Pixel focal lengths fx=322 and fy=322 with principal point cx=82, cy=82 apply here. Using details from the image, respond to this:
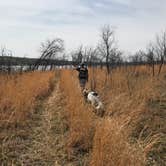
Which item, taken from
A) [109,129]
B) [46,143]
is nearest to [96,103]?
[46,143]

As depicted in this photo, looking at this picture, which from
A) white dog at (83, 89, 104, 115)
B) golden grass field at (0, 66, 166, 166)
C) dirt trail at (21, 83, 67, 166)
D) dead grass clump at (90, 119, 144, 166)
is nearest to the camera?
dead grass clump at (90, 119, 144, 166)

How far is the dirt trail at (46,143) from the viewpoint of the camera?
16.3ft

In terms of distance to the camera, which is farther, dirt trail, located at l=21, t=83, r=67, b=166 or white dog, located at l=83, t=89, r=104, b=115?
white dog, located at l=83, t=89, r=104, b=115

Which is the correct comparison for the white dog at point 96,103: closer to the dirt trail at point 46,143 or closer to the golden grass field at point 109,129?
the golden grass field at point 109,129

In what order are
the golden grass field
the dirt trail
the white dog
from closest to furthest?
the golden grass field
the dirt trail
the white dog

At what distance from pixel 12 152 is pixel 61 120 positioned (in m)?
2.35

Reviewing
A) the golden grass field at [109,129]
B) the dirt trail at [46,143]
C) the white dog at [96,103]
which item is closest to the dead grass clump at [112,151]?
the golden grass field at [109,129]

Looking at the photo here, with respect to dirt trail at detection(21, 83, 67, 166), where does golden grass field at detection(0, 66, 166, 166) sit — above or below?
above

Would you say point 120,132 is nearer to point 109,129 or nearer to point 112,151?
point 109,129

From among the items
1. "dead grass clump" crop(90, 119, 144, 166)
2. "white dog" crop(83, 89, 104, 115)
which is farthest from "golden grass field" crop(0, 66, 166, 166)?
"white dog" crop(83, 89, 104, 115)

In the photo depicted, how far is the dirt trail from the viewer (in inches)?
196

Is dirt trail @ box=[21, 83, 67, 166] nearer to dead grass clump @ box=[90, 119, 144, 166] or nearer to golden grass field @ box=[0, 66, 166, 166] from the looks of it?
golden grass field @ box=[0, 66, 166, 166]

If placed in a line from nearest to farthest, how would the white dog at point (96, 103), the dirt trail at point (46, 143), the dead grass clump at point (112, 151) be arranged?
the dead grass clump at point (112, 151)
the dirt trail at point (46, 143)
the white dog at point (96, 103)

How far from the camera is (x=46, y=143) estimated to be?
19.0ft
